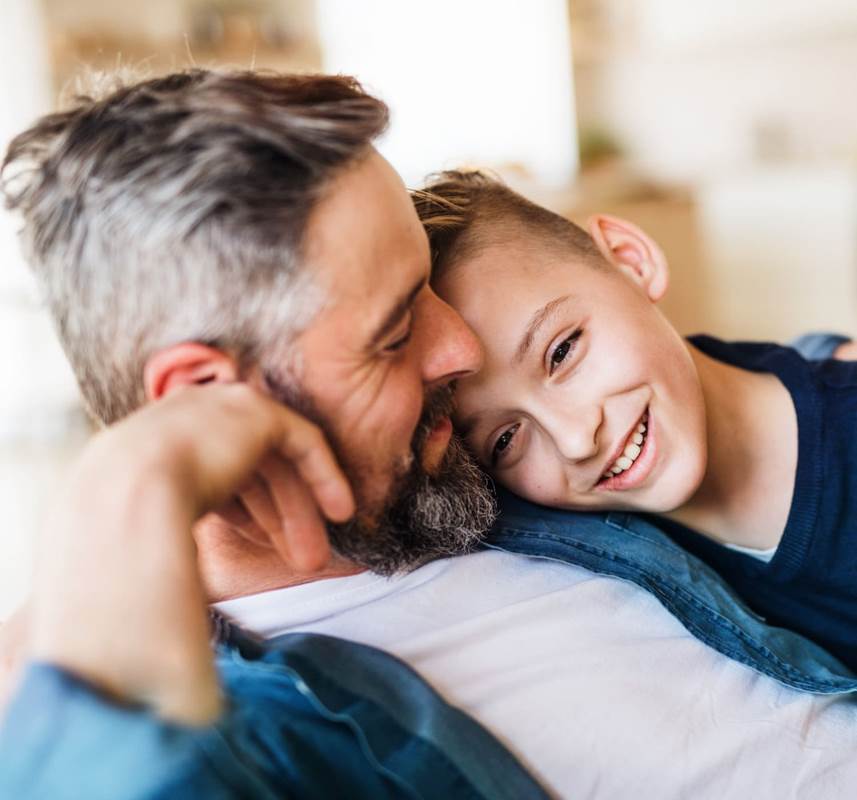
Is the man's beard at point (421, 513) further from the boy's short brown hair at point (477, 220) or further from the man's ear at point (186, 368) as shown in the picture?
the boy's short brown hair at point (477, 220)

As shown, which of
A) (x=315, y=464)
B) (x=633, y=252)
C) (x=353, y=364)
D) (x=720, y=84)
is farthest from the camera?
(x=720, y=84)

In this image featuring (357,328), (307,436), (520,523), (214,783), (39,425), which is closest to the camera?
(214,783)

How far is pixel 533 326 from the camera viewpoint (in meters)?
1.23

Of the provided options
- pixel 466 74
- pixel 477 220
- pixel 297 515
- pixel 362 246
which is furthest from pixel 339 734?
pixel 466 74

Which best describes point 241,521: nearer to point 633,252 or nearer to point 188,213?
point 188,213

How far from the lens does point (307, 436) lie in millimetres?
813

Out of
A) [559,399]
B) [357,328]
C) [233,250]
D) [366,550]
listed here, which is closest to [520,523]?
[559,399]

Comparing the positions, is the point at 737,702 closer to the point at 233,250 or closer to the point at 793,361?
the point at 793,361

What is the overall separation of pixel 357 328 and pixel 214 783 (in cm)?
41

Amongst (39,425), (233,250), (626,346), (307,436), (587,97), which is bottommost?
(39,425)

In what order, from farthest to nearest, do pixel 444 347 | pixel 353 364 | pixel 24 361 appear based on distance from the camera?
pixel 24 361 → pixel 444 347 → pixel 353 364

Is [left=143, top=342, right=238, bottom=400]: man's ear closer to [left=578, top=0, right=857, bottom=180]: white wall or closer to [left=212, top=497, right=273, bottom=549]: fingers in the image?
[left=212, top=497, right=273, bottom=549]: fingers

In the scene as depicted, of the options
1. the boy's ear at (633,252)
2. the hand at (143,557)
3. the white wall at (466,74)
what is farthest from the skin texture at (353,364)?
the white wall at (466,74)

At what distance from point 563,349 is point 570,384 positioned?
5cm
